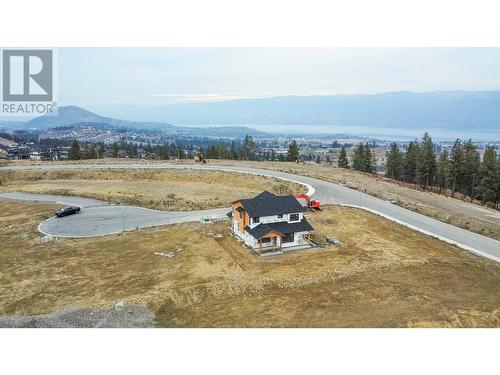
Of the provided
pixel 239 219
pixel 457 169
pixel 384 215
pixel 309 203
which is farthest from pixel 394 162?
pixel 239 219

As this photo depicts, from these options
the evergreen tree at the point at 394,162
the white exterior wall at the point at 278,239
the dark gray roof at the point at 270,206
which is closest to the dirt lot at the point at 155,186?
the dark gray roof at the point at 270,206

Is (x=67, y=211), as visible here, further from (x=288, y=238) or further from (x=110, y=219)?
(x=288, y=238)

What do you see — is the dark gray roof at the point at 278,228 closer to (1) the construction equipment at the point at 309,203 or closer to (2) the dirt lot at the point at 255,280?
(2) the dirt lot at the point at 255,280

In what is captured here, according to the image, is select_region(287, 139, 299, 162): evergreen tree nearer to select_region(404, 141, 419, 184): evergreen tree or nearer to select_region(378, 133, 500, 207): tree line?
select_region(378, 133, 500, 207): tree line

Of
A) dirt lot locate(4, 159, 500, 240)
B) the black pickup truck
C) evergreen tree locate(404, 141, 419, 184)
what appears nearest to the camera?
dirt lot locate(4, 159, 500, 240)

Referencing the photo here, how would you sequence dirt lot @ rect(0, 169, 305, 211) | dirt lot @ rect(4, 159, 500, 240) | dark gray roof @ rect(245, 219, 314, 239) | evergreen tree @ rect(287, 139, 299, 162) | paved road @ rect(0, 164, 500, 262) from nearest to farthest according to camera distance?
dark gray roof @ rect(245, 219, 314, 239)
paved road @ rect(0, 164, 500, 262)
dirt lot @ rect(4, 159, 500, 240)
dirt lot @ rect(0, 169, 305, 211)
evergreen tree @ rect(287, 139, 299, 162)

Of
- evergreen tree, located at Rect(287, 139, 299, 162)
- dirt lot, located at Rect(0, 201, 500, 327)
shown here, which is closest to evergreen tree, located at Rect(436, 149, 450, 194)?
evergreen tree, located at Rect(287, 139, 299, 162)

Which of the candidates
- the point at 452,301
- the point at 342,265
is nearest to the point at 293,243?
the point at 342,265

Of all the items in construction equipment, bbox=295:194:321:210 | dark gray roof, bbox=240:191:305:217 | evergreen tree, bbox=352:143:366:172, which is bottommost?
construction equipment, bbox=295:194:321:210
